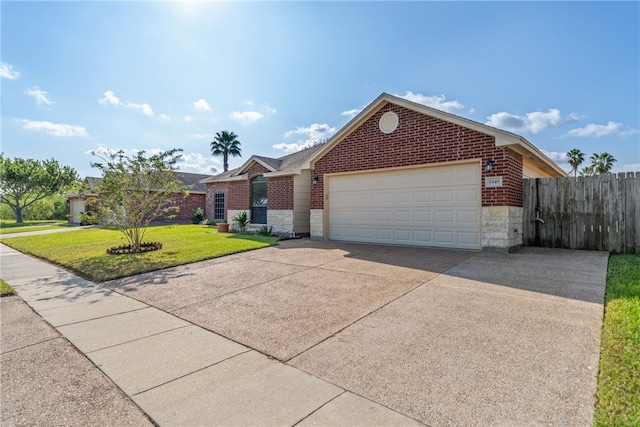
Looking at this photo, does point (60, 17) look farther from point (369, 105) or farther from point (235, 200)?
point (235, 200)

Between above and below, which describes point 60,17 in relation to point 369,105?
above

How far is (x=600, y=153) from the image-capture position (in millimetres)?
34750

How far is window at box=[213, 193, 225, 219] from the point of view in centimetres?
2190

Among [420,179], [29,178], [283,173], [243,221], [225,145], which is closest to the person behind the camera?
[420,179]

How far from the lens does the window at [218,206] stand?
71.8 ft

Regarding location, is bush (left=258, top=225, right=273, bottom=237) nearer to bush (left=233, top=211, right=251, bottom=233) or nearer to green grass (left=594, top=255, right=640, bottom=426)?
bush (left=233, top=211, right=251, bottom=233)

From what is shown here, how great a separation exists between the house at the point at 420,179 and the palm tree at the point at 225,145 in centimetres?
2407

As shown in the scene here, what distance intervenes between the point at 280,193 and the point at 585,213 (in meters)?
10.9

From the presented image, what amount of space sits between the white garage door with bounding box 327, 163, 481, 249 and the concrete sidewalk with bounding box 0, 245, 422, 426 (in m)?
7.43

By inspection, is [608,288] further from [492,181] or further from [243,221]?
[243,221]

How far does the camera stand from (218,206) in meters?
22.1

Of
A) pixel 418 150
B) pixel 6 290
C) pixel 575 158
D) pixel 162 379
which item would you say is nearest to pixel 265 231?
pixel 418 150

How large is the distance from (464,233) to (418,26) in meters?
6.66

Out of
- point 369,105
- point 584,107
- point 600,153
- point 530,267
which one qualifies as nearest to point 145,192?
point 369,105
